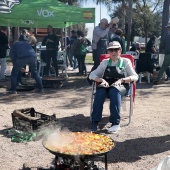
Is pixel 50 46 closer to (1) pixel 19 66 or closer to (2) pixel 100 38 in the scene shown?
(2) pixel 100 38

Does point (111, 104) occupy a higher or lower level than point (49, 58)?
lower

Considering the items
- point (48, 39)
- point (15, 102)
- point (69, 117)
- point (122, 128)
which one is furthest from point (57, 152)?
point (48, 39)

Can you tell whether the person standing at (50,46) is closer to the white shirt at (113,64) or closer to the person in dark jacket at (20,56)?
the person in dark jacket at (20,56)

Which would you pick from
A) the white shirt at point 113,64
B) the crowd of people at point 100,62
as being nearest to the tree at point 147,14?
the crowd of people at point 100,62

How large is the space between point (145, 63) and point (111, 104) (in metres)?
5.87

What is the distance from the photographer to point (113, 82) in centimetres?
552

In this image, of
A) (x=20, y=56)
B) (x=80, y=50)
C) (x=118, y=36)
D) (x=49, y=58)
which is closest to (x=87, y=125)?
(x=20, y=56)

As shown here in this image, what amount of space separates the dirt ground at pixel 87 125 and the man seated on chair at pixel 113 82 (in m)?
0.32

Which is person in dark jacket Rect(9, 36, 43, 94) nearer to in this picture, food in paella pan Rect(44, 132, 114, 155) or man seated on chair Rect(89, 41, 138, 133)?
man seated on chair Rect(89, 41, 138, 133)

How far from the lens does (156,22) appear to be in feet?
163

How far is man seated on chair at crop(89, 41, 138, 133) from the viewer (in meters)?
5.18

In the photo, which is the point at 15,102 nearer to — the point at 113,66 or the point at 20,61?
the point at 20,61


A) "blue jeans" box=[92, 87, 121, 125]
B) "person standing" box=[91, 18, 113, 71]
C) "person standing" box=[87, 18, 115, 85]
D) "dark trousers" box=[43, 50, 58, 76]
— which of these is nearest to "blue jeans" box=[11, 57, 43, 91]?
"person standing" box=[87, 18, 115, 85]

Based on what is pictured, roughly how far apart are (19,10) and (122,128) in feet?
19.2
